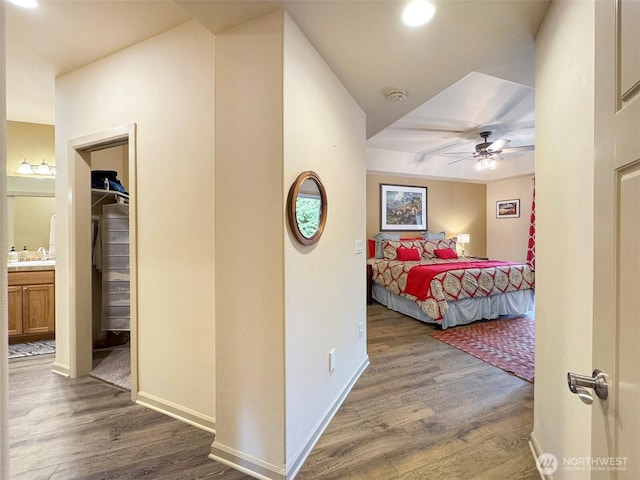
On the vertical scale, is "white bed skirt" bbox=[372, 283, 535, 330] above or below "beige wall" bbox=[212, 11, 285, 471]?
below

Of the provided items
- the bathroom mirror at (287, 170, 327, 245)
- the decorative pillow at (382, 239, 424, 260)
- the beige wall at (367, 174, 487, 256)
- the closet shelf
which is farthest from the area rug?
the beige wall at (367, 174, 487, 256)

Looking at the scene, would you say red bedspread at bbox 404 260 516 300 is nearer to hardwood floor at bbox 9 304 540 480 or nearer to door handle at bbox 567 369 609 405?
hardwood floor at bbox 9 304 540 480

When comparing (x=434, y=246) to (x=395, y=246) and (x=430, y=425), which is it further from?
(x=430, y=425)

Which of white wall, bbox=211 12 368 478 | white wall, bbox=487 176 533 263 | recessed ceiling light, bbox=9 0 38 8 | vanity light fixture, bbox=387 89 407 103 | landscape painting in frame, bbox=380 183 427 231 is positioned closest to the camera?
white wall, bbox=211 12 368 478

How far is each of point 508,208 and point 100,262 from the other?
24.9 ft

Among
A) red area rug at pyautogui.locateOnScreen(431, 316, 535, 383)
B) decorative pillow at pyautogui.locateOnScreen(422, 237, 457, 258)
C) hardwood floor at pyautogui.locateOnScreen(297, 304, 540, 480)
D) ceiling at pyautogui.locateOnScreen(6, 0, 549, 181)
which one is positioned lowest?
hardwood floor at pyautogui.locateOnScreen(297, 304, 540, 480)

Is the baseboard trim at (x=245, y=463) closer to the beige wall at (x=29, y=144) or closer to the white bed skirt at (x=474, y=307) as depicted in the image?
the white bed skirt at (x=474, y=307)

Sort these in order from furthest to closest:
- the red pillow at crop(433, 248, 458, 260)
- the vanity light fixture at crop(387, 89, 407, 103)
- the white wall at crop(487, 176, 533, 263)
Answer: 1. the white wall at crop(487, 176, 533, 263)
2. the red pillow at crop(433, 248, 458, 260)
3. the vanity light fixture at crop(387, 89, 407, 103)

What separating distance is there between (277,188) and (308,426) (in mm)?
1375

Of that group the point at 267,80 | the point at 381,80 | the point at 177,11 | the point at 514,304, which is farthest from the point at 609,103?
the point at 514,304

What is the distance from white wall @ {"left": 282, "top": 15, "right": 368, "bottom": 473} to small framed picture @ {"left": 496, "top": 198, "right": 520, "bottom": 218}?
17.9ft

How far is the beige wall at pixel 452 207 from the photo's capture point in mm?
5918

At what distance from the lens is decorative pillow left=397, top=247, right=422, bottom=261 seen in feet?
16.8

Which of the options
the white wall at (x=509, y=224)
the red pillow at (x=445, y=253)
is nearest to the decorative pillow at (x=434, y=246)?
the red pillow at (x=445, y=253)
